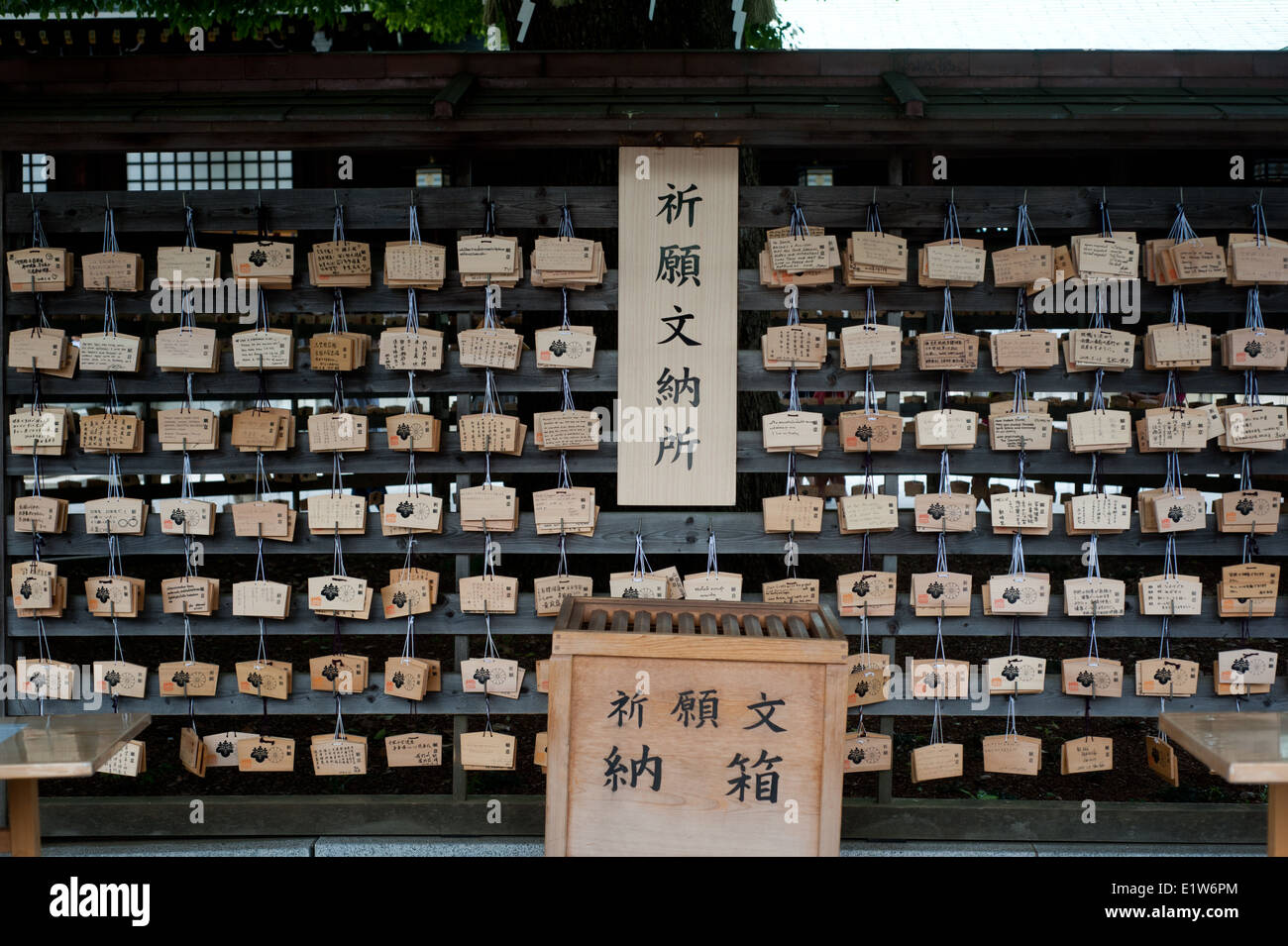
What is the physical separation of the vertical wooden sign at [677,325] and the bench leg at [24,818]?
9.27ft

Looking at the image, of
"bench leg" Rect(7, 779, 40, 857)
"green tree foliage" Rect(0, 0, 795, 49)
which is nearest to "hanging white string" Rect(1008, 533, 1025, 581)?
"green tree foliage" Rect(0, 0, 795, 49)

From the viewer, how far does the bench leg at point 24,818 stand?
3.99m

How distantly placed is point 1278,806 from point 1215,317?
4.90 metres

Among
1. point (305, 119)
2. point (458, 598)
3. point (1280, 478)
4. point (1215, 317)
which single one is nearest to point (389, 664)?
point (458, 598)

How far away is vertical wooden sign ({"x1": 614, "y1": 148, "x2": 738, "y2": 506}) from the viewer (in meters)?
4.93

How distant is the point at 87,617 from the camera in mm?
5207

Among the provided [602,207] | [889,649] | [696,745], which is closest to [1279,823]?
[889,649]

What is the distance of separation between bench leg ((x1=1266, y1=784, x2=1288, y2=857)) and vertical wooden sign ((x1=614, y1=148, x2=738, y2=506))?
256cm

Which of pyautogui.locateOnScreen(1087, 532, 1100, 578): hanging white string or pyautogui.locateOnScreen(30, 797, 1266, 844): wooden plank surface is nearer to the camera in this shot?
pyautogui.locateOnScreen(1087, 532, 1100, 578): hanging white string

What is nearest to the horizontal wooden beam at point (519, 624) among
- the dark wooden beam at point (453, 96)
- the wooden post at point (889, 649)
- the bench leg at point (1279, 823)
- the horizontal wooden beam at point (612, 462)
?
the wooden post at point (889, 649)

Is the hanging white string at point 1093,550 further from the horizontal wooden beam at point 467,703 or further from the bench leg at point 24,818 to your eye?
the bench leg at point 24,818

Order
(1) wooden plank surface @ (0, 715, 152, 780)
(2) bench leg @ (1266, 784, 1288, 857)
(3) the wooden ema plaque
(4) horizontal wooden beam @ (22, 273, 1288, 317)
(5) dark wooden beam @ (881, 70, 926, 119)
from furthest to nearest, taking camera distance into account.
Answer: (4) horizontal wooden beam @ (22, 273, 1288, 317)
(5) dark wooden beam @ (881, 70, 926, 119)
(2) bench leg @ (1266, 784, 1288, 857)
(1) wooden plank surface @ (0, 715, 152, 780)
(3) the wooden ema plaque

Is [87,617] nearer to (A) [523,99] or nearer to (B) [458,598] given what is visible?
(B) [458,598]

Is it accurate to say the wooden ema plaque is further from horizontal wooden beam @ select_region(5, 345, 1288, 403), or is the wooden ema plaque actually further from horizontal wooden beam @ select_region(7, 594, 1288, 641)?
horizontal wooden beam @ select_region(5, 345, 1288, 403)
